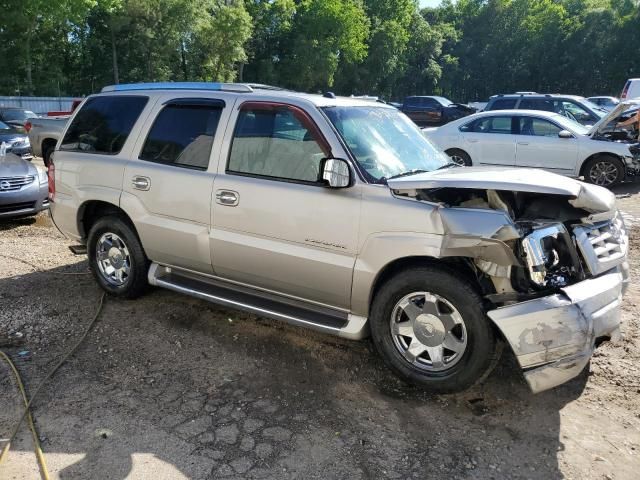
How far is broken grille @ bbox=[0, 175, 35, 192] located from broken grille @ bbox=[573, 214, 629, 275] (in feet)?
24.3

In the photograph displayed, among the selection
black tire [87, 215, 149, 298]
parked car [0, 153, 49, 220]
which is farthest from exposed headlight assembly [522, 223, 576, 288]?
parked car [0, 153, 49, 220]

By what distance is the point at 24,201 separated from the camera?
7.82 metres

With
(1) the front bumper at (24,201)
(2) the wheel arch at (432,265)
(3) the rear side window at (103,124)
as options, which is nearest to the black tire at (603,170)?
(2) the wheel arch at (432,265)

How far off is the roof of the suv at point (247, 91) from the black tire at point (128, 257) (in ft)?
4.00

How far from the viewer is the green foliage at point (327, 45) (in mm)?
41469

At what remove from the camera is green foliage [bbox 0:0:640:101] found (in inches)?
1633

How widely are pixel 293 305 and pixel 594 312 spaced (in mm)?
1974

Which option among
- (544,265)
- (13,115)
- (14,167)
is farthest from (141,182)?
(13,115)

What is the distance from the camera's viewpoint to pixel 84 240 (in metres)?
5.32

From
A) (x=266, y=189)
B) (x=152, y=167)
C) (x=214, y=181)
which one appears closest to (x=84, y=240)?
(x=152, y=167)

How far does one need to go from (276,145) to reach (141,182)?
135 cm

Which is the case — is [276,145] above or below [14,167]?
above

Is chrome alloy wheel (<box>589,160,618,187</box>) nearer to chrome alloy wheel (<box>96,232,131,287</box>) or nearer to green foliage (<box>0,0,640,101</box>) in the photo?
chrome alloy wheel (<box>96,232,131,287</box>)

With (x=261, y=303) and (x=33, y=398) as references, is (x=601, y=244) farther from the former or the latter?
(x=33, y=398)
